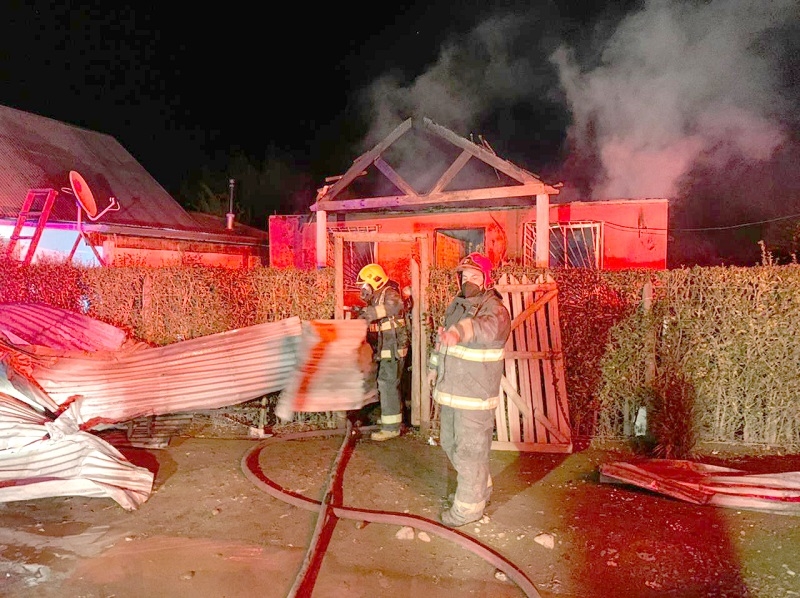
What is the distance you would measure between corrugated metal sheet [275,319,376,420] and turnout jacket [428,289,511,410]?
2229mm

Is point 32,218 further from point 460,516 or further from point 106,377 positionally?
point 460,516

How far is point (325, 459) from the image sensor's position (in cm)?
599

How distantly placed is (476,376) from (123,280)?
584cm

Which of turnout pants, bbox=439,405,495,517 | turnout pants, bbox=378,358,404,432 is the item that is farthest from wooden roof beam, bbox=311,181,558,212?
turnout pants, bbox=439,405,495,517

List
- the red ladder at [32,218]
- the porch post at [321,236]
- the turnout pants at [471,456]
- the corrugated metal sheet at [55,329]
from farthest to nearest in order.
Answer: the porch post at [321,236] < the red ladder at [32,218] < the corrugated metal sheet at [55,329] < the turnout pants at [471,456]

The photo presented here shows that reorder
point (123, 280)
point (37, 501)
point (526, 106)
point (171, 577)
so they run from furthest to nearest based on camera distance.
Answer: point (526, 106), point (123, 280), point (37, 501), point (171, 577)

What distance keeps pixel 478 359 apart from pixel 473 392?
0.26 metres

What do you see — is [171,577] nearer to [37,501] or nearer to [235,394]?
[37,501]

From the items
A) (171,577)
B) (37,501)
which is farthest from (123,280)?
(171,577)

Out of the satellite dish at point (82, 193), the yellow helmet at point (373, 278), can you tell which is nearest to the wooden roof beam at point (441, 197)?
the satellite dish at point (82, 193)

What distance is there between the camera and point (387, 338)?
6477 mm

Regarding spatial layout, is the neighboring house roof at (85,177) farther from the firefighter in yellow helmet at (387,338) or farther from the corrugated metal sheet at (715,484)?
the corrugated metal sheet at (715,484)

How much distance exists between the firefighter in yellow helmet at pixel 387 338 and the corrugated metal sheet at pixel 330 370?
17 cm

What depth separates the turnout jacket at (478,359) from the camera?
4.23m
